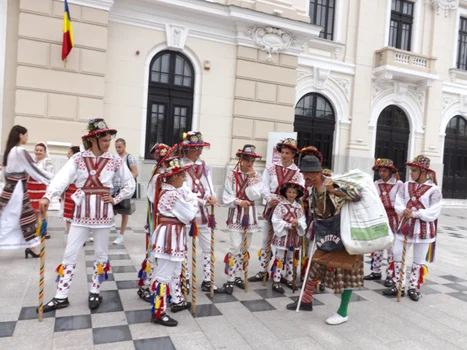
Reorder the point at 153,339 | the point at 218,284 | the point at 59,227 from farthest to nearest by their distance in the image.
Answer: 1. the point at 59,227
2. the point at 218,284
3. the point at 153,339

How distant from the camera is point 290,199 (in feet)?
15.6

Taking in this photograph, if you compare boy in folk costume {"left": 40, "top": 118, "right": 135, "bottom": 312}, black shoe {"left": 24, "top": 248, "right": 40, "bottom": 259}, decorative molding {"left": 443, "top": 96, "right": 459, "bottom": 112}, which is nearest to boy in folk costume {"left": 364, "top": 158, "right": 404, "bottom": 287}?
boy in folk costume {"left": 40, "top": 118, "right": 135, "bottom": 312}

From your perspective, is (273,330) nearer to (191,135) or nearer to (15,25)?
(191,135)

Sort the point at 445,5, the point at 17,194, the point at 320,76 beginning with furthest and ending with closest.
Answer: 1. the point at 445,5
2. the point at 320,76
3. the point at 17,194

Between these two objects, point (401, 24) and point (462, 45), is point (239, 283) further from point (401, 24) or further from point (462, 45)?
point (462, 45)

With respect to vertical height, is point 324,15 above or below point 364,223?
above

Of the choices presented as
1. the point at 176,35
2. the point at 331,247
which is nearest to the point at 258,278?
the point at 331,247

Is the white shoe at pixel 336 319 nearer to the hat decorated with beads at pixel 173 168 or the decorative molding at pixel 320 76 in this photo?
the hat decorated with beads at pixel 173 168

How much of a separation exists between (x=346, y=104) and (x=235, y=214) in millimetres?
10831

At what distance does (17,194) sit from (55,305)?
2.08 metres

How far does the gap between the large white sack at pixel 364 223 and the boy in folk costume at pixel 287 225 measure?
100 cm

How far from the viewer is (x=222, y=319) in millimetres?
3830

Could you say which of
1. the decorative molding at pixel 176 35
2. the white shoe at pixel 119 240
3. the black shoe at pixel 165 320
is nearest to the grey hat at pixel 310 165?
the black shoe at pixel 165 320

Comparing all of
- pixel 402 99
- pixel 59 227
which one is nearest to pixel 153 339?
pixel 59 227
